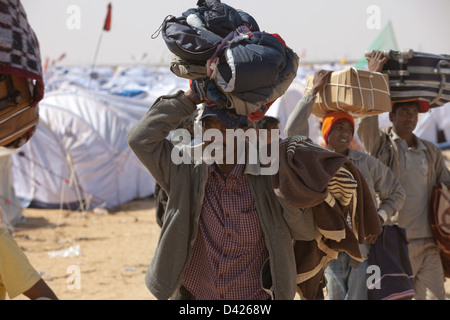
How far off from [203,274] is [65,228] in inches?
299

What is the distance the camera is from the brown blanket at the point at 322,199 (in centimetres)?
229

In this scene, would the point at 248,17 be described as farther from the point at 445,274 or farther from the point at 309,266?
the point at 445,274

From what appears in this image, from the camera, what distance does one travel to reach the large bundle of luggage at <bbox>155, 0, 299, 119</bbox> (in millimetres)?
2156

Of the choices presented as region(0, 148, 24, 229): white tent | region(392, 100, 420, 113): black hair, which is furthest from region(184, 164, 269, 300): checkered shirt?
region(0, 148, 24, 229): white tent

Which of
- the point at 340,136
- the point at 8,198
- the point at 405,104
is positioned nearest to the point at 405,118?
the point at 405,104

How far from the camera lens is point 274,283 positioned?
2369 millimetres

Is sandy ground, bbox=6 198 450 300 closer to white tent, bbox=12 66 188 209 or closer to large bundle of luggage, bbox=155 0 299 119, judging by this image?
white tent, bbox=12 66 188 209

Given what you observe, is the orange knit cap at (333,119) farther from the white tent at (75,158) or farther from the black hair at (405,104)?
the white tent at (75,158)

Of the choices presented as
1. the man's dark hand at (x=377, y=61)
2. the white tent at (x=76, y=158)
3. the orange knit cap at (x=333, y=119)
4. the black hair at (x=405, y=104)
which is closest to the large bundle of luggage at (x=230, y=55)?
the orange knit cap at (x=333, y=119)

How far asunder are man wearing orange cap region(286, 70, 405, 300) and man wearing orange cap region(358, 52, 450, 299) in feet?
1.39

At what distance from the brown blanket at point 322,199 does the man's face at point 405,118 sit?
1.90 meters

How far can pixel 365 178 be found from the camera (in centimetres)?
367
